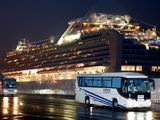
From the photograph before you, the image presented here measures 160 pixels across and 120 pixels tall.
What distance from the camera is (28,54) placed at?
17200cm

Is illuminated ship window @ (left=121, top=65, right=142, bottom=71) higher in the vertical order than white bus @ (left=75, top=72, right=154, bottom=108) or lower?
higher

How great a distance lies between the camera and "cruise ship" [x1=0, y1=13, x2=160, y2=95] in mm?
131250

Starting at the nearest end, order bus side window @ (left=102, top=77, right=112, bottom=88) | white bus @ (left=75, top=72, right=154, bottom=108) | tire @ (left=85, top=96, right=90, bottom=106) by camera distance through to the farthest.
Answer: white bus @ (left=75, top=72, right=154, bottom=108) → bus side window @ (left=102, top=77, right=112, bottom=88) → tire @ (left=85, top=96, right=90, bottom=106)

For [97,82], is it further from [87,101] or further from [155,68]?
[155,68]

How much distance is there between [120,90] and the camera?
30594 mm

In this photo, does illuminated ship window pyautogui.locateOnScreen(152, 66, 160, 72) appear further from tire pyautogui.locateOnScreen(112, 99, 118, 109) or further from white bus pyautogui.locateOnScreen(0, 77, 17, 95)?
tire pyautogui.locateOnScreen(112, 99, 118, 109)

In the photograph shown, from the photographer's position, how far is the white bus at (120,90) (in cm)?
2998

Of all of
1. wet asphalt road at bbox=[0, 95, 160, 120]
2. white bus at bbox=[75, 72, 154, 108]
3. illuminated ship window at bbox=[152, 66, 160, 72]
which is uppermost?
illuminated ship window at bbox=[152, 66, 160, 72]

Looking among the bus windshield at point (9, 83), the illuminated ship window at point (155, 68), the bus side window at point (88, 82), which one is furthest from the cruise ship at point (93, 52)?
the bus side window at point (88, 82)

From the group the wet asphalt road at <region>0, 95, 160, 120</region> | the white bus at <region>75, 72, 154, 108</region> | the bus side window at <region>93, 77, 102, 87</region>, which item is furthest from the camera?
the bus side window at <region>93, 77, 102, 87</region>

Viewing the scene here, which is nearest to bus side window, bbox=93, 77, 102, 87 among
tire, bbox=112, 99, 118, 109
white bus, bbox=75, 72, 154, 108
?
white bus, bbox=75, 72, 154, 108

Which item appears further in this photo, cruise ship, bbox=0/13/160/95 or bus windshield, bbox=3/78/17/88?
cruise ship, bbox=0/13/160/95

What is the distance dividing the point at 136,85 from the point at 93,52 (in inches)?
4109

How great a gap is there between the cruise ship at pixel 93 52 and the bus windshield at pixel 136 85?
266 feet
